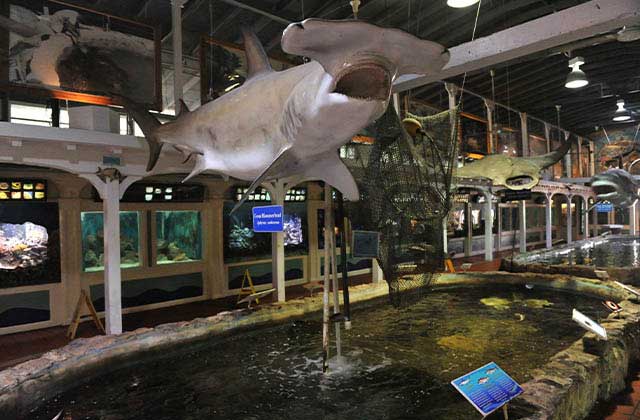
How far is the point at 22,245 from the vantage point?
297 inches

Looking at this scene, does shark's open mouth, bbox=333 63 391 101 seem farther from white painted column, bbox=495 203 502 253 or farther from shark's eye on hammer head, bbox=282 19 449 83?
white painted column, bbox=495 203 502 253

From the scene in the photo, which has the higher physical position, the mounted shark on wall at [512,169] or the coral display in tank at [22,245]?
the mounted shark on wall at [512,169]

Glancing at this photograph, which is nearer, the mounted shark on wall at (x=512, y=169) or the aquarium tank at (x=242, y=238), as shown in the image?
the mounted shark on wall at (x=512, y=169)

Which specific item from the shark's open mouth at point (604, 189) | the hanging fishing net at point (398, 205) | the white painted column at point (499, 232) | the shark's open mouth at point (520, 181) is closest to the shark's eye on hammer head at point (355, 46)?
the hanging fishing net at point (398, 205)

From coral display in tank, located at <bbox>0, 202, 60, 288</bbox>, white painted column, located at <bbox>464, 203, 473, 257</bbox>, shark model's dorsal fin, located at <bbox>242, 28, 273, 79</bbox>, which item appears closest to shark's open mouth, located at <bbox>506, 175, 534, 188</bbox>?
shark model's dorsal fin, located at <bbox>242, 28, 273, 79</bbox>

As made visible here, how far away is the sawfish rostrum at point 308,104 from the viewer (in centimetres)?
173

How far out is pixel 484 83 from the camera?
48.5ft

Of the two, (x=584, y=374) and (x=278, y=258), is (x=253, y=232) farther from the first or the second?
(x=584, y=374)

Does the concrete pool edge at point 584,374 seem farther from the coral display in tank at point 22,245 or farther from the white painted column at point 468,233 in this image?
the white painted column at point 468,233

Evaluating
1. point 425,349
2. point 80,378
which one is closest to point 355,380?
point 425,349

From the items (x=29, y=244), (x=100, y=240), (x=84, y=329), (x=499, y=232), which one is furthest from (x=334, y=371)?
(x=499, y=232)

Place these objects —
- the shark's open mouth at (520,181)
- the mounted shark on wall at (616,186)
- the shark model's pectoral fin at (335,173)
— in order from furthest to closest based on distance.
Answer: the mounted shark on wall at (616,186) < the shark's open mouth at (520,181) < the shark model's pectoral fin at (335,173)

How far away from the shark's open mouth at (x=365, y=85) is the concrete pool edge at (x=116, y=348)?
284 cm

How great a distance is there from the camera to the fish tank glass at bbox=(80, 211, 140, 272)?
8438mm
